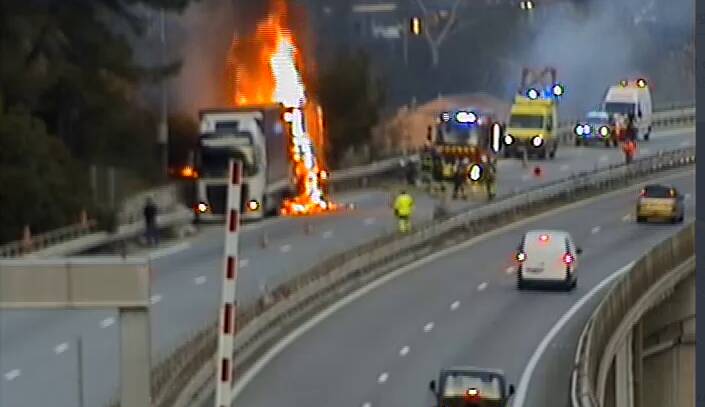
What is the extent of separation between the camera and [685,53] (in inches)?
1246

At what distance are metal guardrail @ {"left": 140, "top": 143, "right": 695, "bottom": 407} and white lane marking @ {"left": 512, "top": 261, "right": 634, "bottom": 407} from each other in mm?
2883

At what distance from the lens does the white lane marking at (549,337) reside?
2393 cm

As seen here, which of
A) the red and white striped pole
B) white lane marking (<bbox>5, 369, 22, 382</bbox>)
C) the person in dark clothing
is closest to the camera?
the red and white striped pole

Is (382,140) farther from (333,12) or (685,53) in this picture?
(685,53)

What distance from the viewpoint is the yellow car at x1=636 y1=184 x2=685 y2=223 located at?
137ft

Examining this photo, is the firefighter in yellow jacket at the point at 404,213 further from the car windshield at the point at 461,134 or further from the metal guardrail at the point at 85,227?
the metal guardrail at the point at 85,227

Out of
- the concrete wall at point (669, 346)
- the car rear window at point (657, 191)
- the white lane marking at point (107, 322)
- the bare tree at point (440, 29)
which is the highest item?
the bare tree at point (440, 29)

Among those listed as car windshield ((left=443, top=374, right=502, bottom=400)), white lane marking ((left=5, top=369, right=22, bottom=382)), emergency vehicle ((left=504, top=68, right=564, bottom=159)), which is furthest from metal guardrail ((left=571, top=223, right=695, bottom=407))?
white lane marking ((left=5, top=369, right=22, bottom=382))

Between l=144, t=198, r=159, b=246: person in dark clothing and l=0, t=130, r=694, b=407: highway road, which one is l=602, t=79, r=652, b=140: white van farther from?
l=144, t=198, r=159, b=246: person in dark clothing

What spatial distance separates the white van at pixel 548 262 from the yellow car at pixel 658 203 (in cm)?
801

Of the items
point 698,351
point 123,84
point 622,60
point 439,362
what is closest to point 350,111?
point 123,84

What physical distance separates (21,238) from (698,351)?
29.5 metres

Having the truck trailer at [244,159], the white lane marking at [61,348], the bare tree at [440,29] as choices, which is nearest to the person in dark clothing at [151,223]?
the truck trailer at [244,159]

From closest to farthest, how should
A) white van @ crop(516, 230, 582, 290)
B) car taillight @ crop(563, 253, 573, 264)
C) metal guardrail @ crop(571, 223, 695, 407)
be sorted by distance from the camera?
1. metal guardrail @ crop(571, 223, 695, 407)
2. white van @ crop(516, 230, 582, 290)
3. car taillight @ crop(563, 253, 573, 264)
